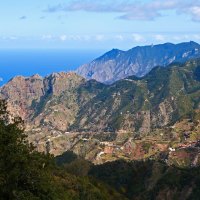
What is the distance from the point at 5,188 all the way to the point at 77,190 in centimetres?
9333

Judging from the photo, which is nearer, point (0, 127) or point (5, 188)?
point (5, 188)

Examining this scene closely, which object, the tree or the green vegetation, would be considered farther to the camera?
the tree

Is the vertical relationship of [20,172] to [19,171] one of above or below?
below

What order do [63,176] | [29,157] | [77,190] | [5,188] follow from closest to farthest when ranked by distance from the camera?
[5,188]
[29,157]
[77,190]
[63,176]

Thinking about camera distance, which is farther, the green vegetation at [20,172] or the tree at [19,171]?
the tree at [19,171]

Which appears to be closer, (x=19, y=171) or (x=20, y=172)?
(x=19, y=171)

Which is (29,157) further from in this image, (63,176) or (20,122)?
(63,176)

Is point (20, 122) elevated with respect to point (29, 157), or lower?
elevated

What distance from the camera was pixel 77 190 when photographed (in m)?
153

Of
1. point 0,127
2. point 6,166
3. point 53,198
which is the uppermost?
point 0,127

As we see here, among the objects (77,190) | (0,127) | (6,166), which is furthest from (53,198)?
(77,190)

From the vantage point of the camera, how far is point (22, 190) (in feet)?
203

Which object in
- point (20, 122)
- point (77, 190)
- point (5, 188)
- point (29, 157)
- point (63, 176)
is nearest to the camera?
point (5, 188)

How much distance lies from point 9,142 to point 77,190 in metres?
90.3
